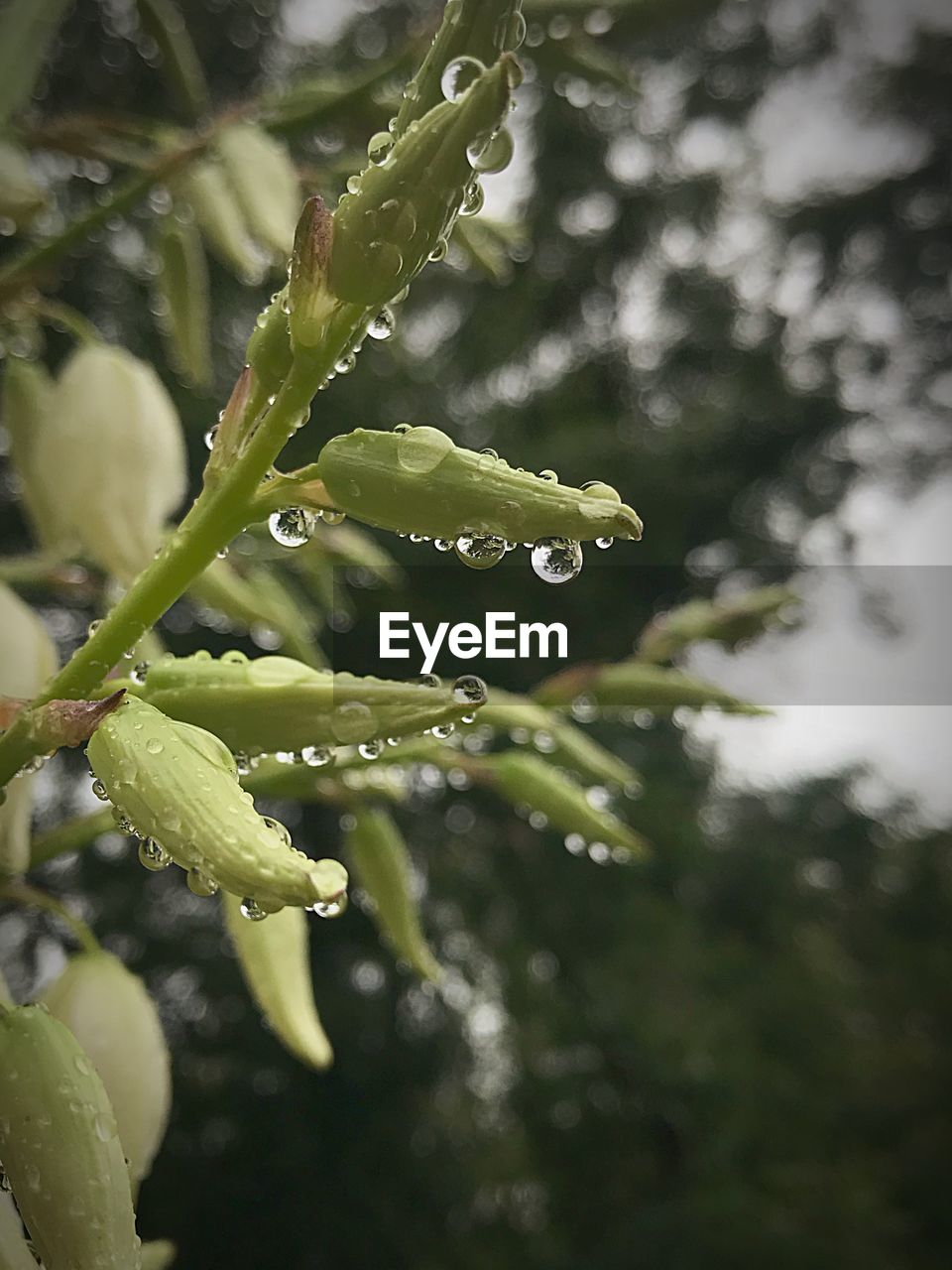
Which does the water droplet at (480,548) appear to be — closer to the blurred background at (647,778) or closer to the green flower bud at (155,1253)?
the green flower bud at (155,1253)

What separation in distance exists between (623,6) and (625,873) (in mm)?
627

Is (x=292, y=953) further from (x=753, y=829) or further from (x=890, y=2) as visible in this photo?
(x=890, y=2)

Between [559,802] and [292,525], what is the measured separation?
10 cm

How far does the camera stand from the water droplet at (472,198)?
94 mm

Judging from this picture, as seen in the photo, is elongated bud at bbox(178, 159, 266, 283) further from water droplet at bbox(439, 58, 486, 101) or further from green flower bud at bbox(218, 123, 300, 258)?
water droplet at bbox(439, 58, 486, 101)

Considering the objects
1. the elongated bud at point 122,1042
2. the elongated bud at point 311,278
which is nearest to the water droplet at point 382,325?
the elongated bud at point 311,278

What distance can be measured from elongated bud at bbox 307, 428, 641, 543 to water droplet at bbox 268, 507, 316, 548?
12 mm

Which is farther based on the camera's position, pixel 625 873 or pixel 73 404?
pixel 625 873

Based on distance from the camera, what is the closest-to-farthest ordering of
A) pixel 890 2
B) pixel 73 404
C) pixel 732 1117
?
pixel 73 404, pixel 732 1117, pixel 890 2

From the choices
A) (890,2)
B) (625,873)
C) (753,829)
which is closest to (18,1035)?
(625,873)

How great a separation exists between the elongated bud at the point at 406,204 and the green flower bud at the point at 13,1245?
0.10 metres

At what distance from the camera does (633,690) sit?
8.8 inches

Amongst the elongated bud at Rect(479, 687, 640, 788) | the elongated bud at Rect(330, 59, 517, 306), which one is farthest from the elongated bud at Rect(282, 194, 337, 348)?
the elongated bud at Rect(479, 687, 640, 788)

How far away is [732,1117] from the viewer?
0.77 m
